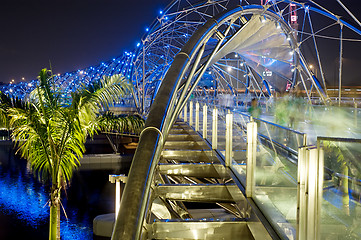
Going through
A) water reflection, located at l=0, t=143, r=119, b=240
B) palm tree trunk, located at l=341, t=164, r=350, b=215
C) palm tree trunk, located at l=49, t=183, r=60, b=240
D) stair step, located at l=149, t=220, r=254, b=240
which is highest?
palm tree trunk, located at l=341, t=164, r=350, b=215

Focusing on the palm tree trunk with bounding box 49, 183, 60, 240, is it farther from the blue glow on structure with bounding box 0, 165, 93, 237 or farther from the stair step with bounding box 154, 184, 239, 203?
the blue glow on structure with bounding box 0, 165, 93, 237

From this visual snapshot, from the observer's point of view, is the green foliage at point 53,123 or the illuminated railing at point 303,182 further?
the green foliage at point 53,123

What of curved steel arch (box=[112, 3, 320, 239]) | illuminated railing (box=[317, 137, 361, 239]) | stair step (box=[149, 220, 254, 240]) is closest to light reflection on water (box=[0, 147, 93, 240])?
stair step (box=[149, 220, 254, 240])

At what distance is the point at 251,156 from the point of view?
16.6 feet

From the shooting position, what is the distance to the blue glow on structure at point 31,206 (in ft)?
42.1

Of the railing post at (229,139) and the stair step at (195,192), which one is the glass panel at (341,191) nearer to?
the stair step at (195,192)

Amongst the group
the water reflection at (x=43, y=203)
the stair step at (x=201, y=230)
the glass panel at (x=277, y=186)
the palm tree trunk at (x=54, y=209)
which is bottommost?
the water reflection at (x=43, y=203)

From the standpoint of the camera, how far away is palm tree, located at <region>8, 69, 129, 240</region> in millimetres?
7160

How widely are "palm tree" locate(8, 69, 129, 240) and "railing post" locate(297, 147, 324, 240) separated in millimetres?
5119

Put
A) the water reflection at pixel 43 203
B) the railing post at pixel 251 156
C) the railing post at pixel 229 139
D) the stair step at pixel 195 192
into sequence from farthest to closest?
the water reflection at pixel 43 203 → the railing post at pixel 229 139 → the stair step at pixel 195 192 → the railing post at pixel 251 156

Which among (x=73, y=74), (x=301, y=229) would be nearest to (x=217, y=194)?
(x=301, y=229)

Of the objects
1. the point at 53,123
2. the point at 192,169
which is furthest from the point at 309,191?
the point at 53,123

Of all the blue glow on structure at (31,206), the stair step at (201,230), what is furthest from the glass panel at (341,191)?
the blue glow on structure at (31,206)

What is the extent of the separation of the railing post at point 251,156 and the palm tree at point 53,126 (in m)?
3.61
